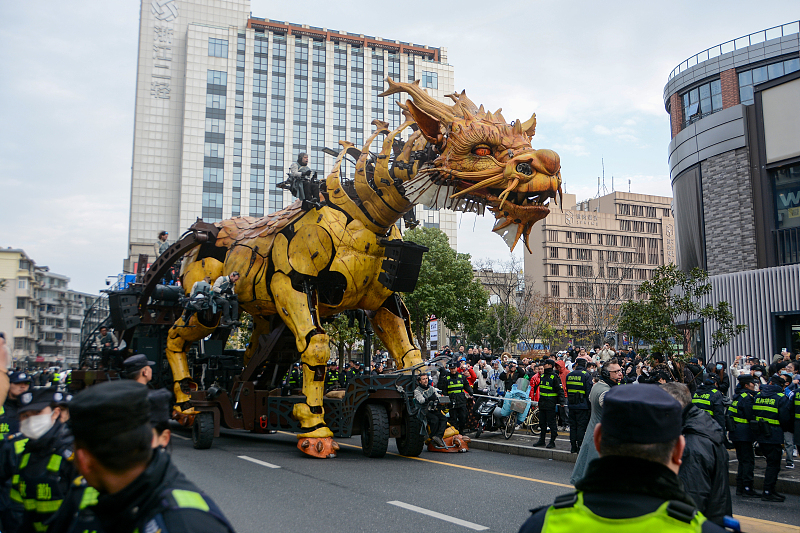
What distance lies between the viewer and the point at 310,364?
1099 cm

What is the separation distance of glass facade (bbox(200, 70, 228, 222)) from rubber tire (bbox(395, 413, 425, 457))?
60.4m

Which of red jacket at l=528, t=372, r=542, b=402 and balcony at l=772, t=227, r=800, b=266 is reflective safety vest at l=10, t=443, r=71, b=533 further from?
balcony at l=772, t=227, r=800, b=266

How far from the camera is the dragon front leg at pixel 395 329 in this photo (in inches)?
469

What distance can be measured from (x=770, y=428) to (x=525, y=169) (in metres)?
4.76

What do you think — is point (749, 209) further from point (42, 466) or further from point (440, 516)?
point (42, 466)

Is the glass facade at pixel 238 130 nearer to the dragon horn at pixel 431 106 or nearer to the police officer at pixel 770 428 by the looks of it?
the dragon horn at pixel 431 106

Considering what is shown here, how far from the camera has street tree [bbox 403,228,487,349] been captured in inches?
1423

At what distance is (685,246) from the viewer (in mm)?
29391

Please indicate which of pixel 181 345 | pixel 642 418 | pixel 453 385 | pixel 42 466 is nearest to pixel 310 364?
pixel 453 385

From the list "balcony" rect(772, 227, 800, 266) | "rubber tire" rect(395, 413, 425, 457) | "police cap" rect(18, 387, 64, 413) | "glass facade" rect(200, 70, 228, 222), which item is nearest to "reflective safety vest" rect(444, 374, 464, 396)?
"rubber tire" rect(395, 413, 425, 457)

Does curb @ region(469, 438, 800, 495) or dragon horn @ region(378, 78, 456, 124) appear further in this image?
dragon horn @ region(378, 78, 456, 124)

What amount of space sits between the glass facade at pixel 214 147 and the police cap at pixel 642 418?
2716 inches

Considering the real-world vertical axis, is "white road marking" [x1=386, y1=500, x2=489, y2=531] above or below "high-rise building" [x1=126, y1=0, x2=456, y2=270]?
below

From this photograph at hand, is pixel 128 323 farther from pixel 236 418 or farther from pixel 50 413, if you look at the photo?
pixel 50 413
